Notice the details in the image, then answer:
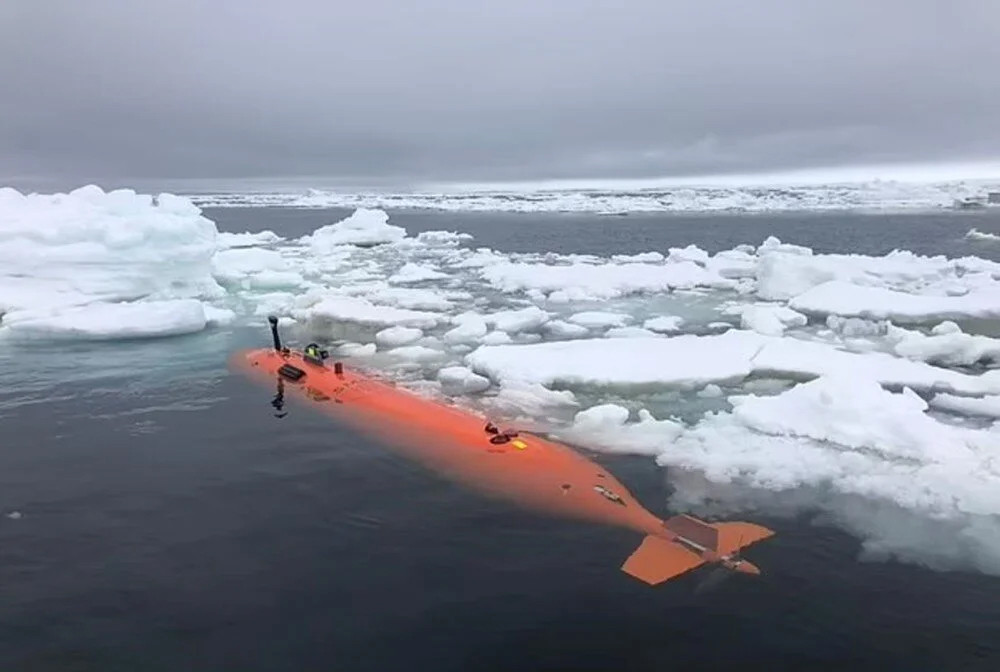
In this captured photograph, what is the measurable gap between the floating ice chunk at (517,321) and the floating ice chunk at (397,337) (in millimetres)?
1890

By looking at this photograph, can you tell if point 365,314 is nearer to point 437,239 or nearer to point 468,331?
point 468,331

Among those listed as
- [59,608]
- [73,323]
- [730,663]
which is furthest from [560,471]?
[73,323]

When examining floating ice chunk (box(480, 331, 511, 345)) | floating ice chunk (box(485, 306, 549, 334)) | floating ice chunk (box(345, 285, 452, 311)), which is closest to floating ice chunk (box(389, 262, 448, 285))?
floating ice chunk (box(345, 285, 452, 311))

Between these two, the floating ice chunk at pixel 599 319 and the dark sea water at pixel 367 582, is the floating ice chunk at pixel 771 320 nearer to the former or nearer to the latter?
the floating ice chunk at pixel 599 319

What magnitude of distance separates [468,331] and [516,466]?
25.3ft

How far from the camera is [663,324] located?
1830 centimetres

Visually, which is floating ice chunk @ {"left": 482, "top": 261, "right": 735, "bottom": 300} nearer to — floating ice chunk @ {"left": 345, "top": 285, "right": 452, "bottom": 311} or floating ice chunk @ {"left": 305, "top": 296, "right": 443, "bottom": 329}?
floating ice chunk @ {"left": 345, "top": 285, "right": 452, "bottom": 311}

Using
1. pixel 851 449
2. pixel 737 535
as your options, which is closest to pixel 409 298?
pixel 851 449

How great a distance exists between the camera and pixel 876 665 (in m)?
6.05

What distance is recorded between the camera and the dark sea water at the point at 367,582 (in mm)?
6258

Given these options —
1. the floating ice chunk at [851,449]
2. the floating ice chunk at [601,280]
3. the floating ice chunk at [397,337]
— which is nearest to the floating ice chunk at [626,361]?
the floating ice chunk at [851,449]

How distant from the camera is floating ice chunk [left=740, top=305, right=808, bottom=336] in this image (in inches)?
667

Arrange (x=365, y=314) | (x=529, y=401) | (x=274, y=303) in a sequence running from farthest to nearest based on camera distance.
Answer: (x=274, y=303) → (x=365, y=314) → (x=529, y=401)

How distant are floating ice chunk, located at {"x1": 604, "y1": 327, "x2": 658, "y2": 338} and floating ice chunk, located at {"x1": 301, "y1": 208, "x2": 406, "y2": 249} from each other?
26.6 m
